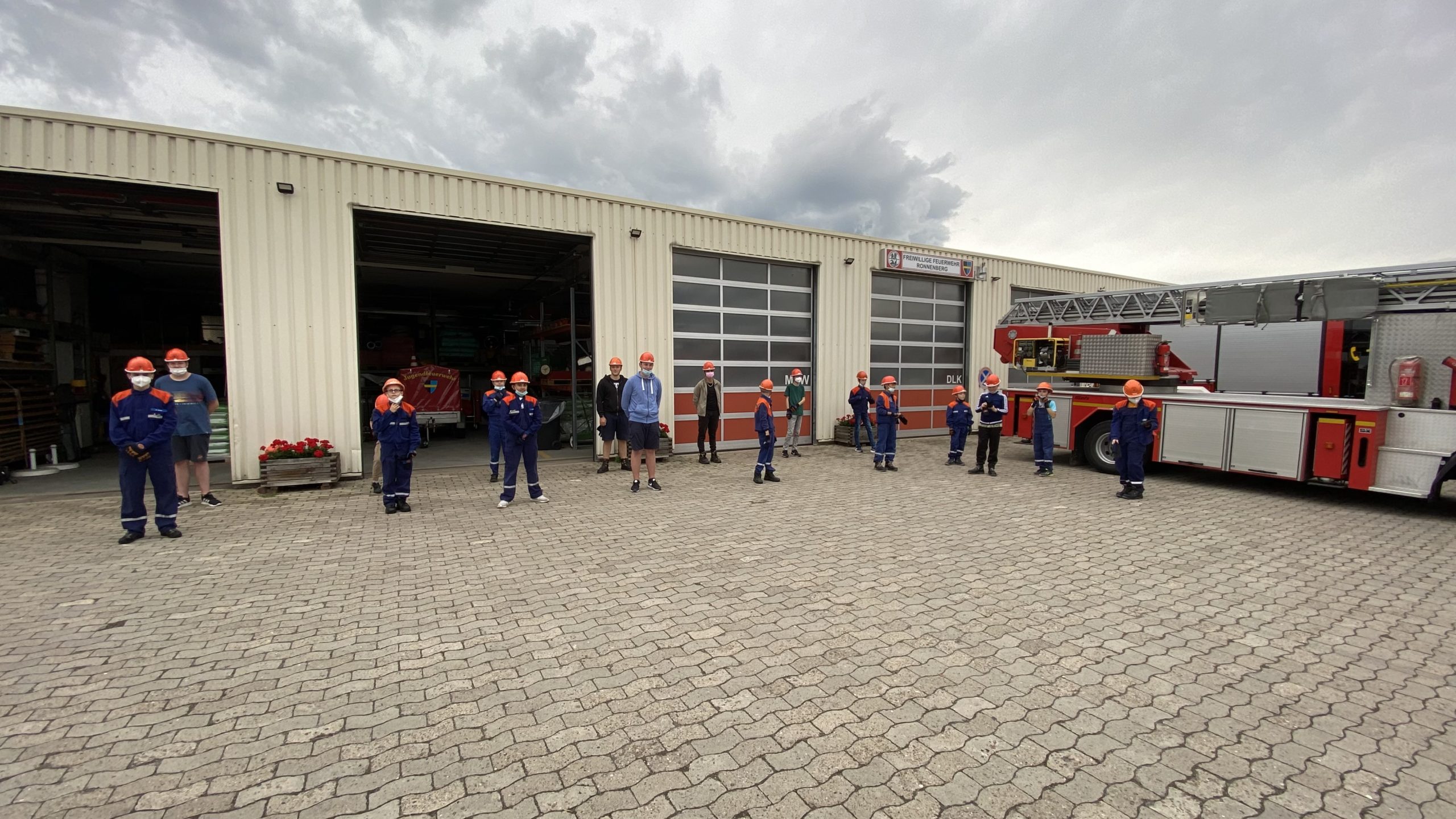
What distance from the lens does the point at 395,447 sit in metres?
7.12

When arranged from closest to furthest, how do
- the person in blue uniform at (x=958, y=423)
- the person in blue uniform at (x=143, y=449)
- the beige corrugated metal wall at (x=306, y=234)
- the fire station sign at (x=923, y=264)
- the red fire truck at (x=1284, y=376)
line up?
the person in blue uniform at (x=143, y=449) → the red fire truck at (x=1284, y=376) → the beige corrugated metal wall at (x=306, y=234) → the person in blue uniform at (x=958, y=423) → the fire station sign at (x=923, y=264)

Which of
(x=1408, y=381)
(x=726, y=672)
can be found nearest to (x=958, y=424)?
(x=1408, y=381)

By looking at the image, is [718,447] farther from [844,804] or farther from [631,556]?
[844,804]

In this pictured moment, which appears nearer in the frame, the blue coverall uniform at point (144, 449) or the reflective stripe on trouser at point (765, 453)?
the blue coverall uniform at point (144, 449)

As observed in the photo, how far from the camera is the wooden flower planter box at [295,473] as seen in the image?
816 centimetres

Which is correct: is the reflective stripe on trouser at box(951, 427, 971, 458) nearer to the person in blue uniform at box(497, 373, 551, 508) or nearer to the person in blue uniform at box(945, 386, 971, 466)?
the person in blue uniform at box(945, 386, 971, 466)

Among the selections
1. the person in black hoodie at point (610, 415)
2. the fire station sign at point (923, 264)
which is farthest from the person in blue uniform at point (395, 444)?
the fire station sign at point (923, 264)

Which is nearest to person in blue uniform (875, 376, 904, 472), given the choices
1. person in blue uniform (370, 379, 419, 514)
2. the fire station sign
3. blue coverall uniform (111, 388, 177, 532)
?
the fire station sign

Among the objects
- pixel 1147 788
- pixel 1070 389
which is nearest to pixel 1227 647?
pixel 1147 788

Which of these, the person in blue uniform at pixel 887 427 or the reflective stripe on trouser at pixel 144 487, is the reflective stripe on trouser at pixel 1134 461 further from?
the reflective stripe on trouser at pixel 144 487

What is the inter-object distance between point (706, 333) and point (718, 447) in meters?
2.43

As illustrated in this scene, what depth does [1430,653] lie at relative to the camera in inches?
142

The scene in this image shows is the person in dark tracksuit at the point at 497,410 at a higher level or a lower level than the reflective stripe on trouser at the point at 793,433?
higher

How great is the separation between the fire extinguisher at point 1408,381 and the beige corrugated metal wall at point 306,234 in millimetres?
10519
